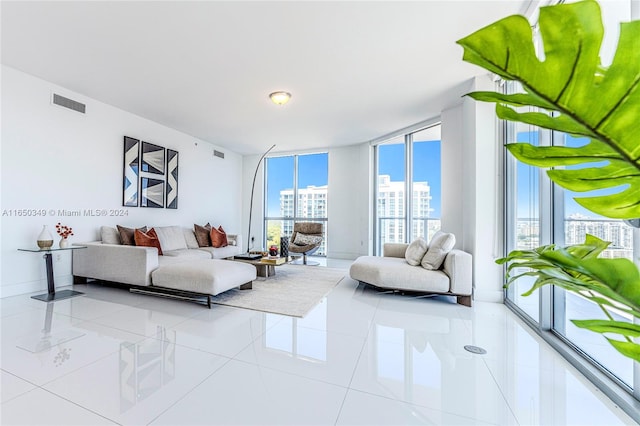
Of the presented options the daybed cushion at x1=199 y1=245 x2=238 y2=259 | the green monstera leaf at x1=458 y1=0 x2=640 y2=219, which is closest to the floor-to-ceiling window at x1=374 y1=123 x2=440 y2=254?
the daybed cushion at x1=199 y1=245 x2=238 y2=259

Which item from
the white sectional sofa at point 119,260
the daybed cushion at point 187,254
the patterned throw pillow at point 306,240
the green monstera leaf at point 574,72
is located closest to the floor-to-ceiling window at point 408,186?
the patterned throw pillow at point 306,240

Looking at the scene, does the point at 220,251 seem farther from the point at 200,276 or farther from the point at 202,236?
the point at 200,276

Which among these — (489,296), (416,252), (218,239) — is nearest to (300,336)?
(416,252)

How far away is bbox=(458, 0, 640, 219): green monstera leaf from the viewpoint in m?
0.38

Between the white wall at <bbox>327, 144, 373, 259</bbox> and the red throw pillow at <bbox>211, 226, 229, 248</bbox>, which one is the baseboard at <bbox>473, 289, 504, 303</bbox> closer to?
the white wall at <bbox>327, 144, 373, 259</bbox>

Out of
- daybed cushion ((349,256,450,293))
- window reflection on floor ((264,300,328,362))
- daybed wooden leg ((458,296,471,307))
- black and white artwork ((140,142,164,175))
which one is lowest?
window reflection on floor ((264,300,328,362))

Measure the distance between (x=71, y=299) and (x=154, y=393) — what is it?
256 centimetres

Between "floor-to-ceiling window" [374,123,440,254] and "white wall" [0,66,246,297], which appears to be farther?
"floor-to-ceiling window" [374,123,440,254]

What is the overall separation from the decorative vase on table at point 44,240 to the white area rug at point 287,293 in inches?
82.7

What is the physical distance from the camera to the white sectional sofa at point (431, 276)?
318 centimetres

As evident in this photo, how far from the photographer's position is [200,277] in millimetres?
3006

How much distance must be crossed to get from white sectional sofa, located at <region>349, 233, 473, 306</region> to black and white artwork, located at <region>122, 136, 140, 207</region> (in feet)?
13.3

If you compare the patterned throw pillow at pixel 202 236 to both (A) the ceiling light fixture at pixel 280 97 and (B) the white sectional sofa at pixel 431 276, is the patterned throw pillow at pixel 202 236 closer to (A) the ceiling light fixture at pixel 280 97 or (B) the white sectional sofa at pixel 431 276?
(A) the ceiling light fixture at pixel 280 97

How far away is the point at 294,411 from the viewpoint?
1.46m
